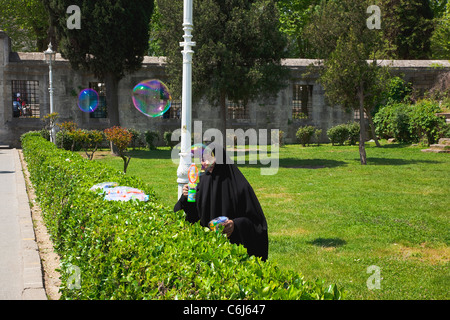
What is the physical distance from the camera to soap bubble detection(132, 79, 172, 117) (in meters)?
27.7

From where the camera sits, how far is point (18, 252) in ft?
23.6

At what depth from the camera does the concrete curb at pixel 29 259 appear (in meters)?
5.54

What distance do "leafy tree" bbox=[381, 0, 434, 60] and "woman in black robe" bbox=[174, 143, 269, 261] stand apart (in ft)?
106

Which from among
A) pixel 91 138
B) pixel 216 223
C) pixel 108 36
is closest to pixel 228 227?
pixel 216 223

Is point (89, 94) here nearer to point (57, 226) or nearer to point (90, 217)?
point (57, 226)

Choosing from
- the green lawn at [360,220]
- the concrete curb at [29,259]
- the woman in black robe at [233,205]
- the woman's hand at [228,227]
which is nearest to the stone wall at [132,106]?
the green lawn at [360,220]

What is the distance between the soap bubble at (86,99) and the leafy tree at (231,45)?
9.19 metres

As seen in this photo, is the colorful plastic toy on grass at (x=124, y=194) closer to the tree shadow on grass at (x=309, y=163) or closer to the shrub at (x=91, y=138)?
the shrub at (x=91, y=138)

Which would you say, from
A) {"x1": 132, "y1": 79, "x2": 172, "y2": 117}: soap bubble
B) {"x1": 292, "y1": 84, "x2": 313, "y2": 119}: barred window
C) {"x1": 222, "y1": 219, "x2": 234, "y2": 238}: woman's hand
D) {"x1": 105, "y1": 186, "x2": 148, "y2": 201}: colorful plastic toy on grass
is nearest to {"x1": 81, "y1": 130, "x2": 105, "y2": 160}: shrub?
{"x1": 132, "y1": 79, "x2": 172, "y2": 117}: soap bubble

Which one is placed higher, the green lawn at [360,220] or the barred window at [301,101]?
the barred window at [301,101]

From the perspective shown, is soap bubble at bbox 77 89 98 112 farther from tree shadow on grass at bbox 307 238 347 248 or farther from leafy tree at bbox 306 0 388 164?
tree shadow on grass at bbox 307 238 347 248

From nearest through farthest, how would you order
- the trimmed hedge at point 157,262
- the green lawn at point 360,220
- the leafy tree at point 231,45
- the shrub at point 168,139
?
the trimmed hedge at point 157,262 < the green lawn at point 360,220 < the leafy tree at point 231,45 < the shrub at point 168,139

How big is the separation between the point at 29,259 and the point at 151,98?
23.7 meters

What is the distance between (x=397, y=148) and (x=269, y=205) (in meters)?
16.4
